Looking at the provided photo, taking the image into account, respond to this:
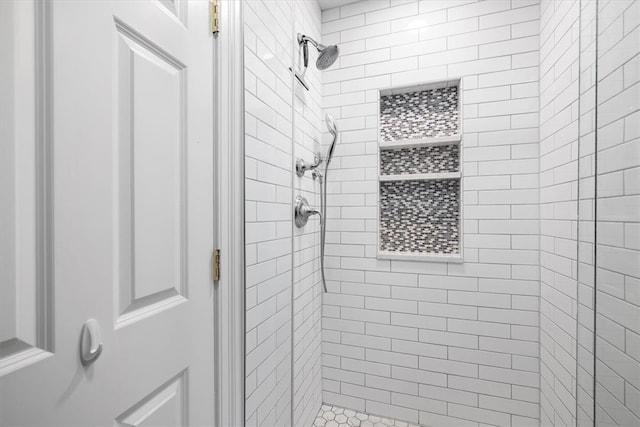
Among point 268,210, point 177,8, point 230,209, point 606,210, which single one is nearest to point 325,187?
point 268,210

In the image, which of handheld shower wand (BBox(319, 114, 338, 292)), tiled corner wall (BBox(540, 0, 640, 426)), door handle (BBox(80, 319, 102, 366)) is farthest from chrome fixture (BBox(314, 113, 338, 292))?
door handle (BBox(80, 319, 102, 366))

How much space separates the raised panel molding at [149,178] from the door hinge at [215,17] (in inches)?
8.9

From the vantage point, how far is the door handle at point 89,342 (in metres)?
0.58

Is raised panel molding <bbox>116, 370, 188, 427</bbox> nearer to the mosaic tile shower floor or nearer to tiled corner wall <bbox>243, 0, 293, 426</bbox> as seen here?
tiled corner wall <bbox>243, 0, 293, 426</bbox>

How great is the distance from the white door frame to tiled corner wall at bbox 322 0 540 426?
0.96 meters

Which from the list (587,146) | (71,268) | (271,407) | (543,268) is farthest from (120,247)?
(543,268)

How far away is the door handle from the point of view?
0.58 metres

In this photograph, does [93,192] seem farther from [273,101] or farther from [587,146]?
[587,146]

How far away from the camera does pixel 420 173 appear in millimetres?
1805

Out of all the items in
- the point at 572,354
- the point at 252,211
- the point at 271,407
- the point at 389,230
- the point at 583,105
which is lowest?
the point at 271,407

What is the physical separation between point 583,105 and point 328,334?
172 cm

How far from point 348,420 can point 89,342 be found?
1694 millimetres

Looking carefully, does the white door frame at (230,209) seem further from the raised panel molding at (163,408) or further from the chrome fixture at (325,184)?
the chrome fixture at (325,184)

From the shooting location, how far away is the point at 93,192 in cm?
60
